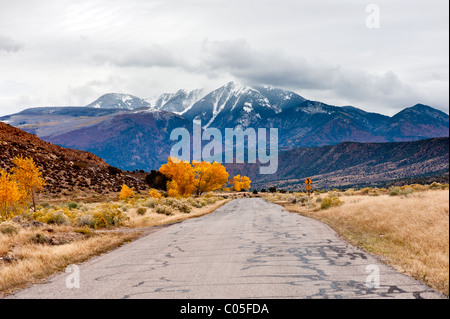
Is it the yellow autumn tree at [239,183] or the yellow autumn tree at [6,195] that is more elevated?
the yellow autumn tree at [6,195]

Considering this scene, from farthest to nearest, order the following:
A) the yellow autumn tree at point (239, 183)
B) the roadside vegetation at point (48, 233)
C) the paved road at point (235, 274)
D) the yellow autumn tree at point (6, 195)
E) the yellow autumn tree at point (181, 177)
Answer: the yellow autumn tree at point (239, 183) → the yellow autumn tree at point (181, 177) → the yellow autumn tree at point (6, 195) → the roadside vegetation at point (48, 233) → the paved road at point (235, 274)

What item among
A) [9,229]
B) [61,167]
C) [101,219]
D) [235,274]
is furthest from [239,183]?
[235,274]

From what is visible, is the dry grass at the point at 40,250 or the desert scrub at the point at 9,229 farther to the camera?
the desert scrub at the point at 9,229

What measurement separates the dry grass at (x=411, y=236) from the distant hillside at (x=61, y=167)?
163 ft

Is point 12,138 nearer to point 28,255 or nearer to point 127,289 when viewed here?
point 28,255

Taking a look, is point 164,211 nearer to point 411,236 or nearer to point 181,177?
point 411,236

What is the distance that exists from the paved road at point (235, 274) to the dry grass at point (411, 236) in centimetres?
59

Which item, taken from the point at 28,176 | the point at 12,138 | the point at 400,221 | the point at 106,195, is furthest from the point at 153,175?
the point at 400,221

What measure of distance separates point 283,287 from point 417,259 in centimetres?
530

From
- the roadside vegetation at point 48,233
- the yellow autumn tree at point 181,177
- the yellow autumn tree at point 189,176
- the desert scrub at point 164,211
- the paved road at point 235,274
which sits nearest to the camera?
the paved road at point 235,274

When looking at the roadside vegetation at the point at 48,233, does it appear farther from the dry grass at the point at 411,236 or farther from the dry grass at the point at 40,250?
the dry grass at the point at 411,236

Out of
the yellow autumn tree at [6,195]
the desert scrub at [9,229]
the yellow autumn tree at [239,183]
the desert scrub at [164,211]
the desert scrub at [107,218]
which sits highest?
the yellow autumn tree at [6,195]

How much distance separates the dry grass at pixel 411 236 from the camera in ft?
30.3

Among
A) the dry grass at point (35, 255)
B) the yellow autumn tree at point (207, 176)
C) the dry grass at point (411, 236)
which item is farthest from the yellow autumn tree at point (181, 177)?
the dry grass at point (35, 255)
